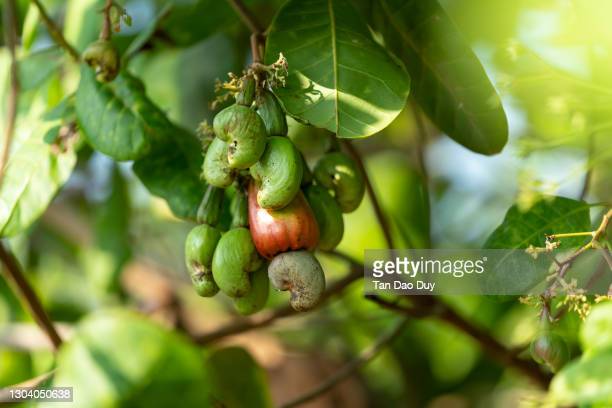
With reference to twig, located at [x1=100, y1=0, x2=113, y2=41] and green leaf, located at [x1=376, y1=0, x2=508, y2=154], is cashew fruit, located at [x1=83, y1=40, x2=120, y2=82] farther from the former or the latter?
green leaf, located at [x1=376, y1=0, x2=508, y2=154]

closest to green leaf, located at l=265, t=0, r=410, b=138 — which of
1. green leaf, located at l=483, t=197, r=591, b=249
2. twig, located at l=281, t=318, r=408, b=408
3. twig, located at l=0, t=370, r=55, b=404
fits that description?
green leaf, located at l=483, t=197, r=591, b=249

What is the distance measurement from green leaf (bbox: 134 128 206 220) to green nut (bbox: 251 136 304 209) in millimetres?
330

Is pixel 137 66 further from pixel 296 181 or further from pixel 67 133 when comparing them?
pixel 296 181

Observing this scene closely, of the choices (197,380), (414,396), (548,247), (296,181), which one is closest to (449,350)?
(414,396)

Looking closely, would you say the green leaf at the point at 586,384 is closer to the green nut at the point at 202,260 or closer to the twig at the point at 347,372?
the green nut at the point at 202,260

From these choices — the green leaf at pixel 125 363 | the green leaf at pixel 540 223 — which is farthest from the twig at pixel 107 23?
the green leaf at pixel 540 223

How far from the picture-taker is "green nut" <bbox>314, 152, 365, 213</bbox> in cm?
126

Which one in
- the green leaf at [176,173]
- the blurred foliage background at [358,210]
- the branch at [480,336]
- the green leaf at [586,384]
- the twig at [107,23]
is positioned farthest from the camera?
the branch at [480,336]

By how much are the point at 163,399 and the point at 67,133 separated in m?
0.77

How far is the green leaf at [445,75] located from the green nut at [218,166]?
0.44 meters

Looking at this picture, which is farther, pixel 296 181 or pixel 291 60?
pixel 291 60

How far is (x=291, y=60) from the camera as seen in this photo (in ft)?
4.02

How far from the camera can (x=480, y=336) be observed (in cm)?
179

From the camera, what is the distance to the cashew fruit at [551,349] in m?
1.13
